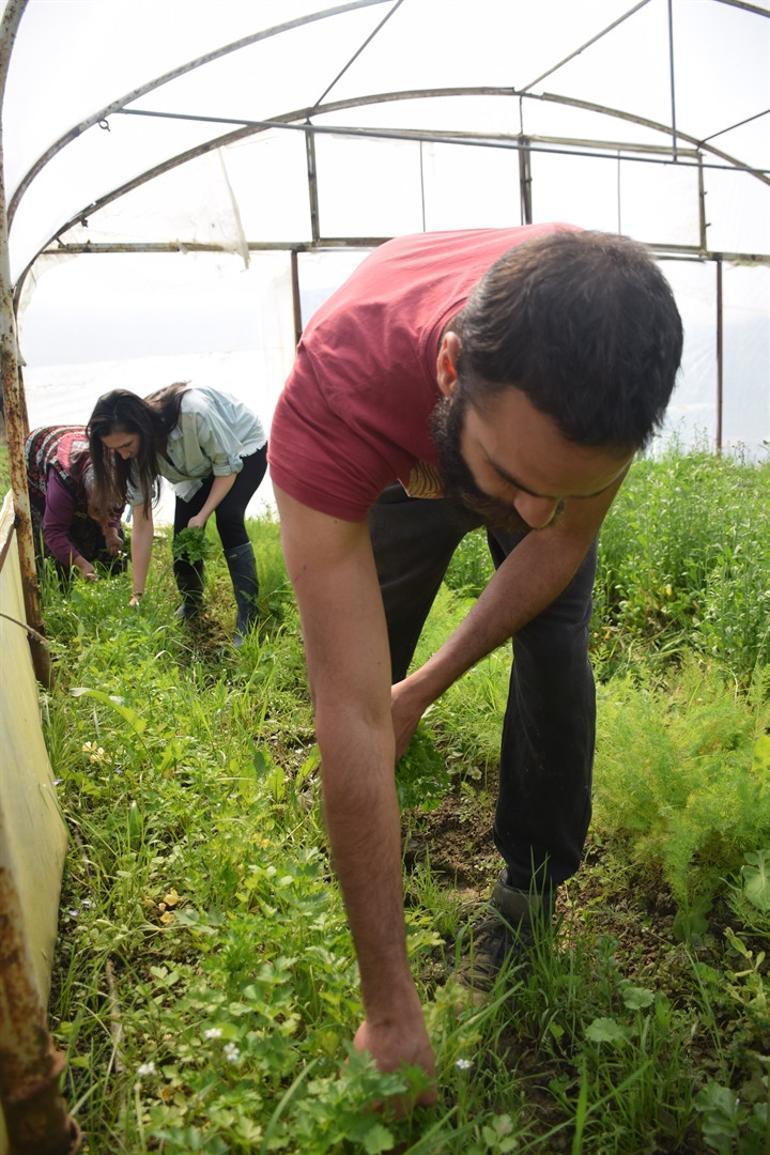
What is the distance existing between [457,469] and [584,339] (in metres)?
0.32

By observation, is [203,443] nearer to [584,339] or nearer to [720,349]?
[584,339]

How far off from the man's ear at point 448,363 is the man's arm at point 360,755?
0.84ft

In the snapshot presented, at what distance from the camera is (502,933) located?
202 cm

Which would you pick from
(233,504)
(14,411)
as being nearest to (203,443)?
(233,504)

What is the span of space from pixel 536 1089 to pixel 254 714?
5.62 ft

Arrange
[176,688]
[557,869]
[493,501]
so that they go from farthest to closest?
[176,688] < [557,869] < [493,501]

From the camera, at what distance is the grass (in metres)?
1.46

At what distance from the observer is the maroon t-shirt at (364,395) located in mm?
1447

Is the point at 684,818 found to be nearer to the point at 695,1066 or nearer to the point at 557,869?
the point at 557,869

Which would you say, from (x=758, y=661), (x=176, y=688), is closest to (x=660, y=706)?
(x=758, y=661)

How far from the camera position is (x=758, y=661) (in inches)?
116

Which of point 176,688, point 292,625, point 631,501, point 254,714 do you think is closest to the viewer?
point 176,688

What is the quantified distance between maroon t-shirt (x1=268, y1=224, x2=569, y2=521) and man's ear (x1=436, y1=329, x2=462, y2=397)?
8cm

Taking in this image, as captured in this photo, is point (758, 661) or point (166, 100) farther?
point (166, 100)
